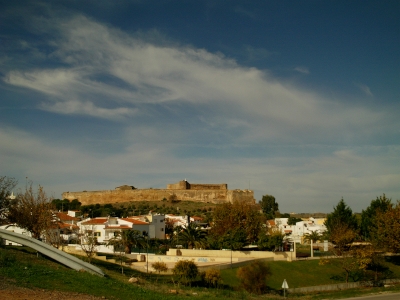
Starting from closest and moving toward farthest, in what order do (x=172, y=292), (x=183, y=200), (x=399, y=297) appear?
1. (x=172, y=292)
2. (x=399, y=297)
3. (x=183, y=200)

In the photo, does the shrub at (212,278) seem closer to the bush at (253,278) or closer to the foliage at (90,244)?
the bush at (253,278)

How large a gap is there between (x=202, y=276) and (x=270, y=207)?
76.3 m

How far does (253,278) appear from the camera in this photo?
26344mm

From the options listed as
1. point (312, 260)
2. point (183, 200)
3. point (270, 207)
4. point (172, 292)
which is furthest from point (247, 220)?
point (183, 200)

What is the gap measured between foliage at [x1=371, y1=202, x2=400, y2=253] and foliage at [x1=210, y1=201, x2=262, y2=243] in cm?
1171

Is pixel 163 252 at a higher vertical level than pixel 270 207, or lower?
lower

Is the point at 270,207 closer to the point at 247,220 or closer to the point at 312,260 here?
the point at 247,220

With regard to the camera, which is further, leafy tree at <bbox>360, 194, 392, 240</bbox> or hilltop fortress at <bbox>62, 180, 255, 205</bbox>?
hilltop fortress at <bbox>62, 180, 255, 205</bbox>

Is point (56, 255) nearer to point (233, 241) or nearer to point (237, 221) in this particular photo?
point (233, 241)

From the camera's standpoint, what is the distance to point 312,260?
118 ft

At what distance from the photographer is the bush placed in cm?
2614

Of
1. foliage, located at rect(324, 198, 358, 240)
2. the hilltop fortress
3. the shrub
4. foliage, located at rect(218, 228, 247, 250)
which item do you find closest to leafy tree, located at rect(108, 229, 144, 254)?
foliage, located at rect(218, 228, 247, 250)

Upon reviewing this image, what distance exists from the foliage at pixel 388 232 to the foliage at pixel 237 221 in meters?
11.7

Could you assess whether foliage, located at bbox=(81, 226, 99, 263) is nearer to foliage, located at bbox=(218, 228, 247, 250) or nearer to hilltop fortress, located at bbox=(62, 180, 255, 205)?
foliage, located at bbox=(218, 228, 247, 250)
